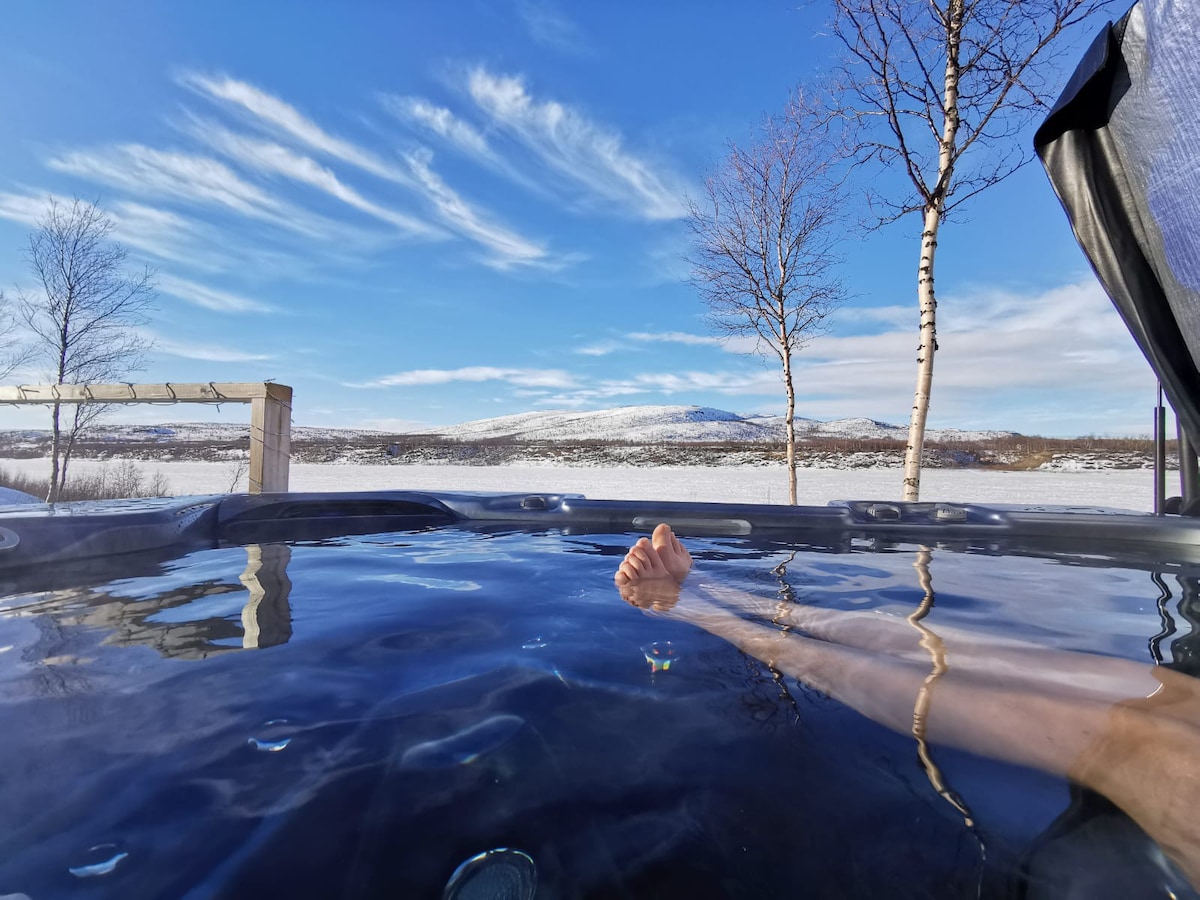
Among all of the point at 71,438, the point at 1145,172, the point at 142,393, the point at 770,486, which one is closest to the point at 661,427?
the point at 770,486

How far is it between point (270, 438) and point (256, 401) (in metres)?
0.28

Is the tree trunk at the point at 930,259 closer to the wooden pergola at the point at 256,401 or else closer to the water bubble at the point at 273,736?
the wooden pergola at the point at 256,401

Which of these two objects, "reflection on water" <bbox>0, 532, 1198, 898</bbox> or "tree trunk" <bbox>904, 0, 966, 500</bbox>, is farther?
"tree trunk" <bbox>904, 0, 966, 500</bbox>

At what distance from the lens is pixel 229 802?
0.75 meters

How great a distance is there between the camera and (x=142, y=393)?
4.66 m

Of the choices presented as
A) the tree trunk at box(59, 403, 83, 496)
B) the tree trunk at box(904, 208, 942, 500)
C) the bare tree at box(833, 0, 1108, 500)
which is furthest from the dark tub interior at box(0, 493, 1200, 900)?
the tree trunk at box(59, 403, 83, 496)

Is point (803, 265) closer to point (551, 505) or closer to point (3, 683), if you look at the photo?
point (551, 505)

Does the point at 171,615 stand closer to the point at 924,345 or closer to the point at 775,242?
the point at 924,345

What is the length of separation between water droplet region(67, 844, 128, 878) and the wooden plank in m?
4.04

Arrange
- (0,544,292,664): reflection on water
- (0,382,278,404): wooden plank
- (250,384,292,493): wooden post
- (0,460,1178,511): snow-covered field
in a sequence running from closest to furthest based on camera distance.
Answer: (0,544,292,664): reflection on water → (250,384,292,493): wooden post → (0,382,278,404): wooden plank → (0,460,1178,511): snow-covered field

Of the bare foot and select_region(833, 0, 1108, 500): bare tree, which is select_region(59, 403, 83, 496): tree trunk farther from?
select_region(833, 0, 1108, 500): bare tree

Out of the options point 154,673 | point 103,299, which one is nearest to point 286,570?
point 154,673

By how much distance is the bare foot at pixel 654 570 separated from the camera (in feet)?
6.04

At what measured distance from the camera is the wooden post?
165 inches
